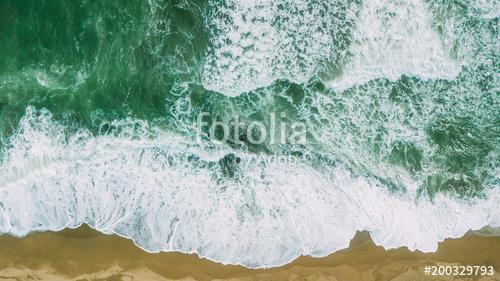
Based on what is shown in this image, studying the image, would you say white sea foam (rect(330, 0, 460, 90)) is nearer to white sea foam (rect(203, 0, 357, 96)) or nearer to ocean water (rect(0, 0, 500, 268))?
ocean water (rect(0, 0, 500, 268))

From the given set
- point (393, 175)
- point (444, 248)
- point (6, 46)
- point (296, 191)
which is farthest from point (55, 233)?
point (444, 248)

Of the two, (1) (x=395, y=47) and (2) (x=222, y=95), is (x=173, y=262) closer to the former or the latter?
(2) (x=222, y=95)

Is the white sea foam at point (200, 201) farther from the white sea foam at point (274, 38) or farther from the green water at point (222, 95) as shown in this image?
the white sea foam at point (274, 38)

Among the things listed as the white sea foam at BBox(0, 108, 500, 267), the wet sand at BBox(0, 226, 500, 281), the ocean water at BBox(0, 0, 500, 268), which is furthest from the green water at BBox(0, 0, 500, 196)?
the wet sand at BBox(0, 226, 500, 281)

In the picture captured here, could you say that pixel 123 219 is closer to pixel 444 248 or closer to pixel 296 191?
pixel 296 191

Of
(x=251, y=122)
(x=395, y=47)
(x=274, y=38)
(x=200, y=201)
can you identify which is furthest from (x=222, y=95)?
(x=395, y=47)

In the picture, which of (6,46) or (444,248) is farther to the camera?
(444,248)
